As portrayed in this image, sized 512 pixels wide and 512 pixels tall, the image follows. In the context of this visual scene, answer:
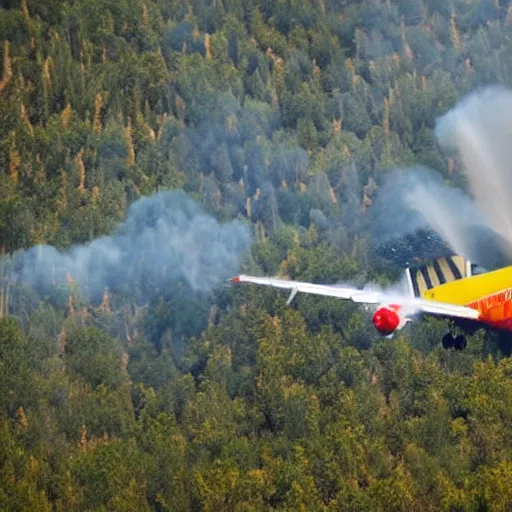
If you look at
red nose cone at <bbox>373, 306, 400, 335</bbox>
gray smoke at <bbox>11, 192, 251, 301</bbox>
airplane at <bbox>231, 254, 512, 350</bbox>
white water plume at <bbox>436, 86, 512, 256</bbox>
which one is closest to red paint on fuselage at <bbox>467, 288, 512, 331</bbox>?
airplane at <bbox>231, 254, 512, 350</bbox>

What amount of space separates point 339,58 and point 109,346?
59847 mm

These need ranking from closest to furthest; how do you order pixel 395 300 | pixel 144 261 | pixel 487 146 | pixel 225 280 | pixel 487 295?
pixel 395 300 → pixel 487 295 → pixel 144 261 → pixel 225 280 → pixel 487 146

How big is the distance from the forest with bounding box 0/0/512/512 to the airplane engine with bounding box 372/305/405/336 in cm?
1670

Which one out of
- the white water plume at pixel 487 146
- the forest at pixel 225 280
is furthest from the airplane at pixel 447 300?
the white water plume at pixel 487 146

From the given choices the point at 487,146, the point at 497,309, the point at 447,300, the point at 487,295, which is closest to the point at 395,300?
the point at 487,295

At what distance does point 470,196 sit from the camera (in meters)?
129

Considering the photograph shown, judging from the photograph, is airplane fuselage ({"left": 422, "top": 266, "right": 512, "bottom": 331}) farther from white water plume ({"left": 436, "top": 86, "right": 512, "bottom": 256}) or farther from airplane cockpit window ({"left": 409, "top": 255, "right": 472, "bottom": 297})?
white water plume ({"left": 436, "top": 86, "right": 512, "bottom": 256})

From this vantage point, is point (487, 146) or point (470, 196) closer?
point (470, 196)

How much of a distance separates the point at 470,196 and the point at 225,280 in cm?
1538

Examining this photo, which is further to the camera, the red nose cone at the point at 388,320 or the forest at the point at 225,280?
the forest at the point at 225,280

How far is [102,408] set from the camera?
12262 cm

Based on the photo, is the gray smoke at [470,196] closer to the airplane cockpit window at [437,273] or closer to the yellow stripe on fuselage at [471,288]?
the airplane cockpit window at [437,273]

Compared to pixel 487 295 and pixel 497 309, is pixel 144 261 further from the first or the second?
pixel 497 309

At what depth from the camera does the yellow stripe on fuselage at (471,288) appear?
97.4m
